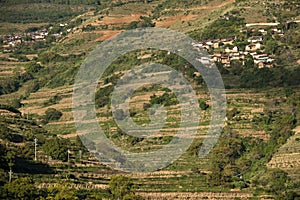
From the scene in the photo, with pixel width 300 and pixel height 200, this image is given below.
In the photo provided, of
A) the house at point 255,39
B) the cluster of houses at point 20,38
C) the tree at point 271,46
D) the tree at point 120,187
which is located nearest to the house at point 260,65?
the tree at point 271,46

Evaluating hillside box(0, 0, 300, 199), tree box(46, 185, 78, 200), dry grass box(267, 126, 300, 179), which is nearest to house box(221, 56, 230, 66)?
hillside box(0, 0, 300, 199)

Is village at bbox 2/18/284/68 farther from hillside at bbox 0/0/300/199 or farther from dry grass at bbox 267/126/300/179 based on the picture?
dry grass at bbox 267/126/300/179

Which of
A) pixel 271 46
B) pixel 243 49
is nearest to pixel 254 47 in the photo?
pixel 243 49

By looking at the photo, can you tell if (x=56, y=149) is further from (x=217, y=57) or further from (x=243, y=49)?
(x=243, y=49)

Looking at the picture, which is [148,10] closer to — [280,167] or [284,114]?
[284,114]

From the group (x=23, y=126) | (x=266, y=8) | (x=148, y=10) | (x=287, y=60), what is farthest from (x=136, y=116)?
(x=148, y=10)

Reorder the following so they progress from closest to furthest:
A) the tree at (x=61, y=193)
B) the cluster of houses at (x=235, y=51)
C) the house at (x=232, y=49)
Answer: the tree at (x=61, y=193)
the cluster of houses at (x=235, y=51)
the house at (x=232, y=49)

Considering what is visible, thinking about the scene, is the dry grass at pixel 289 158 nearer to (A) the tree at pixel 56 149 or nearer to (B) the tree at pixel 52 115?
(A) the tree at pixel 56 149
